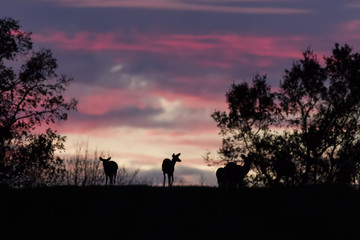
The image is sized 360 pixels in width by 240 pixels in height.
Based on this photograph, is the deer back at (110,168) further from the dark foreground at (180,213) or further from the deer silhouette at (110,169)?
the dark foreground at (180,213)

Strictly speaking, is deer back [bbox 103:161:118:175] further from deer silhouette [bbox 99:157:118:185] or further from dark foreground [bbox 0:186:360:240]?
dark foreground [bbox 0:186:360:240]

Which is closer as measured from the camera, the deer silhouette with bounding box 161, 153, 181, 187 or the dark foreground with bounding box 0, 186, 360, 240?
the dark foreground with bounding box 0, 186, 360, 240

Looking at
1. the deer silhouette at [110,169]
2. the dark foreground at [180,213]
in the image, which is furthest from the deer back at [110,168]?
the dark foreground at [180,213]

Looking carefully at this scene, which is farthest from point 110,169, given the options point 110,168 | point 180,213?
point 180,213

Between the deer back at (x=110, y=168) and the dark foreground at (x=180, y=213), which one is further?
the deer back at (x=110, y=168)

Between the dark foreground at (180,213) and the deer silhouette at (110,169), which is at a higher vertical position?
the deer silhouette at (110,169)

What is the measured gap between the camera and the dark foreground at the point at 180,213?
99.9 feet

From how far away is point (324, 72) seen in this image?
197 feet

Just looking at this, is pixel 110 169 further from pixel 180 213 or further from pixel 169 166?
pixel 180 213

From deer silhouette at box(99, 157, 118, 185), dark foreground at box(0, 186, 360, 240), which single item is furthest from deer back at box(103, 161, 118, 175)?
dark foreground at box(0, 186, 360, 240)

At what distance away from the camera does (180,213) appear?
32281mm

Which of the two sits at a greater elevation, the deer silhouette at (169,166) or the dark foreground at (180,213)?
the deer silhouette at (169,166)

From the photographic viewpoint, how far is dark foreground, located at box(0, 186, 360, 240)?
3045cm

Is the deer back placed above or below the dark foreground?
above
